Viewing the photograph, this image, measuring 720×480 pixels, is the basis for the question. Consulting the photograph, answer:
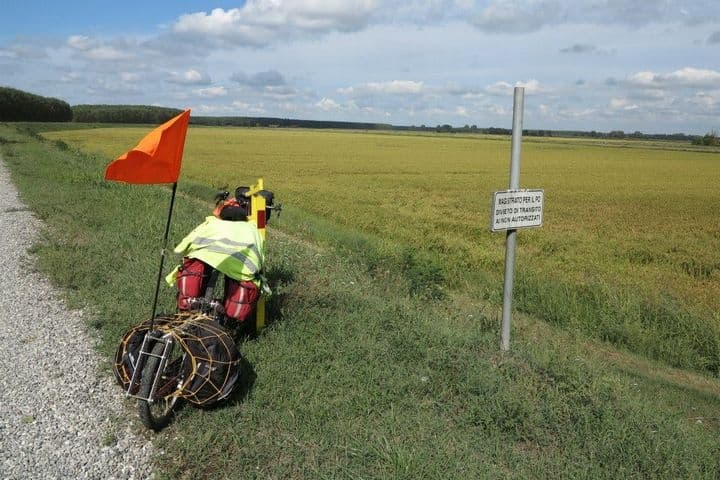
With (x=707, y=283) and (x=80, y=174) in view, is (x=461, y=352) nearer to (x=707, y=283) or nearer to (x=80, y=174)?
(x=707, y=283)

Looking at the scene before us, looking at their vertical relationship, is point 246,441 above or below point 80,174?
below

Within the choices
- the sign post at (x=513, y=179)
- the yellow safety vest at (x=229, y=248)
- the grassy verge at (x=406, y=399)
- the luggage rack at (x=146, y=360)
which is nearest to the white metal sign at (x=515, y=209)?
the sign post at (x=513, y=179)

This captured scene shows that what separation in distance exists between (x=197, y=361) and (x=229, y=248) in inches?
41.0

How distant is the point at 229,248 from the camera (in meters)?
4.55

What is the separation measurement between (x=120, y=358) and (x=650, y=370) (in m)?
5.83

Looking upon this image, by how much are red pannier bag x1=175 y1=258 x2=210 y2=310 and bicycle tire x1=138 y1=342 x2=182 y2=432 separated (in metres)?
0.62

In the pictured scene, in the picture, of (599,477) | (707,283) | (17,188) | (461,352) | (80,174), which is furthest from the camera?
(80,174)

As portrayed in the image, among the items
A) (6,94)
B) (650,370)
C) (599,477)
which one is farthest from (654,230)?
(6,94)

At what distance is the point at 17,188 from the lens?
1581 cm

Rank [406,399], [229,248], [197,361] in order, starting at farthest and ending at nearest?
[229,248] < [406,399] < [197,361]

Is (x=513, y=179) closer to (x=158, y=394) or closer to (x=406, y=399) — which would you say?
(x=406, y=399)

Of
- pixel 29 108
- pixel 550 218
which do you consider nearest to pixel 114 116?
pixel 29 108

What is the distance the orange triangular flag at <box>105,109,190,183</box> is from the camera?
3.50m

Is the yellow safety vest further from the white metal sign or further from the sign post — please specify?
the sign post
